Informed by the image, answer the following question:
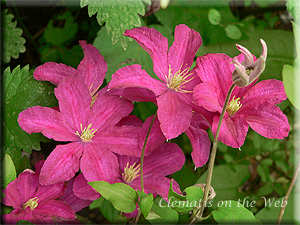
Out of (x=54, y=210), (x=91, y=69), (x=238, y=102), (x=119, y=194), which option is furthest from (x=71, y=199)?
(x=238, y=102)

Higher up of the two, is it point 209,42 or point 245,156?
point 209,42

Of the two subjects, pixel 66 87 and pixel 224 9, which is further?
pixel 224 9

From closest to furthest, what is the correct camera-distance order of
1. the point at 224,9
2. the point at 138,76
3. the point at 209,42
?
the point at 138,76 → the point at 209,42 → the point at 224,9

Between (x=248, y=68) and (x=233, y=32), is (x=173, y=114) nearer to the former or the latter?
(x=248, y=68)

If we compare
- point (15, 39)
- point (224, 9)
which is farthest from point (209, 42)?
point (15, 39)

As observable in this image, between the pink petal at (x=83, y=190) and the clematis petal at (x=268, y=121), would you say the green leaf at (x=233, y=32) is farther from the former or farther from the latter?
the pink petal at (x=83, y=190)

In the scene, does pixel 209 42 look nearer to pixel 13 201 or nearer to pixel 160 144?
pixel 160 144

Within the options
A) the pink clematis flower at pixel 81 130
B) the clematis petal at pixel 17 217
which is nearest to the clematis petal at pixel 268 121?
the pink clematis flower at pixel 81 130
